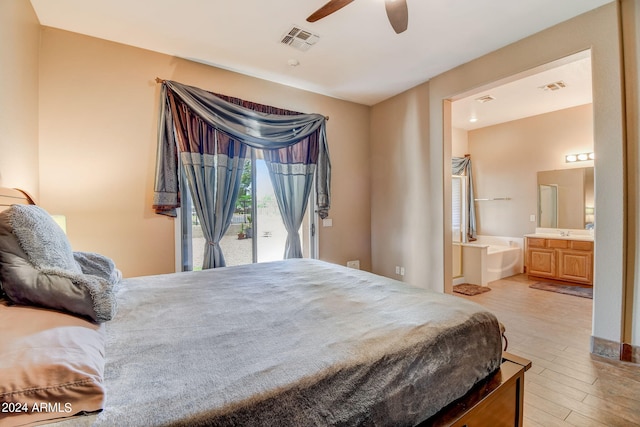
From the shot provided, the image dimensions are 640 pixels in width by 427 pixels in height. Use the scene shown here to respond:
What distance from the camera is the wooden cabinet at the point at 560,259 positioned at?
4.47 meters

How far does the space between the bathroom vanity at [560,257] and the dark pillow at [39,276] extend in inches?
239

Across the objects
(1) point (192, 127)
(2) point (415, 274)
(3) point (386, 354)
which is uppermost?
(1) point (192, 127)

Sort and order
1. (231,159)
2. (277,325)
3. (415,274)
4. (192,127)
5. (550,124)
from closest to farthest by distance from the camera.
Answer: (277,325), (192,127), (231,159), (415,274), (550,124)

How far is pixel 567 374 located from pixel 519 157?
4584 millimetres

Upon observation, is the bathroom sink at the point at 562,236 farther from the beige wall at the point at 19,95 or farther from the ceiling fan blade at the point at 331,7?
the beige wall at the point at 19,95

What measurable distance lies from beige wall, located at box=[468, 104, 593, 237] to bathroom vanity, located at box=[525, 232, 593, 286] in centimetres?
47

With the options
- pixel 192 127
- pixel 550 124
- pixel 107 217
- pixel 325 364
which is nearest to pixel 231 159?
pixel 192 127

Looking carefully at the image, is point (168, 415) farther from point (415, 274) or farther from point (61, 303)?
point (415, 274)

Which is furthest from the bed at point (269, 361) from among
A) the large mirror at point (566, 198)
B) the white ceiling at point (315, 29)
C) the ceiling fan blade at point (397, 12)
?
the large mirror at point (566, 198)

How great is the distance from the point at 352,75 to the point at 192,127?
6.56 feet

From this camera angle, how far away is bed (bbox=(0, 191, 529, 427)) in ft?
2.33

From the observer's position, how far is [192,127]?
9.99 ft

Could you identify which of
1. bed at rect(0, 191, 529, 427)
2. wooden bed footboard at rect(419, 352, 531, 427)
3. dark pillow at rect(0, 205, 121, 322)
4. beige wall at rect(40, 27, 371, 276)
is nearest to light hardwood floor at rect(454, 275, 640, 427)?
wooden bed footboard at rect(419, 352, 531, 427)

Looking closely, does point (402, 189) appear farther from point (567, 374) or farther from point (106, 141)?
point (106, 141)
